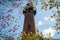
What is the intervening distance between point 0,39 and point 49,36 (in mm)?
1471

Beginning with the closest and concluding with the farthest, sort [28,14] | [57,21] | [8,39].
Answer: [57,21], [8,39], [28,14]

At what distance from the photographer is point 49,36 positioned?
6.17 meters

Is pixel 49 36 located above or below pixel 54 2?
below

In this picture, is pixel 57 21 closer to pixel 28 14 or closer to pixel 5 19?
pixel 5 19

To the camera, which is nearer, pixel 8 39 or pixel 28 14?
pixel 8 39

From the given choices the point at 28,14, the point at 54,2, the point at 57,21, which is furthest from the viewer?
the point at 28,14

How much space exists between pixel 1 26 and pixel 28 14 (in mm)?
1856

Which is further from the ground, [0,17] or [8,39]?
[0,17]

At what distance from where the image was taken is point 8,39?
242 inches

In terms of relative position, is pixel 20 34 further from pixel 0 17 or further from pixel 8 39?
pixel 0 17

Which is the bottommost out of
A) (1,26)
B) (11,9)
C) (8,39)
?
(8,39)

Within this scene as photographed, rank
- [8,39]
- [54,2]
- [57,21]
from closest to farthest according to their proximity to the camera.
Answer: [54,2], [57,21], [8,39]

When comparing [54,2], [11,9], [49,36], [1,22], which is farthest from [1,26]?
[54,2]

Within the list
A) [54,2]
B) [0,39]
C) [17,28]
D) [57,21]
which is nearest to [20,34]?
[17,28]
